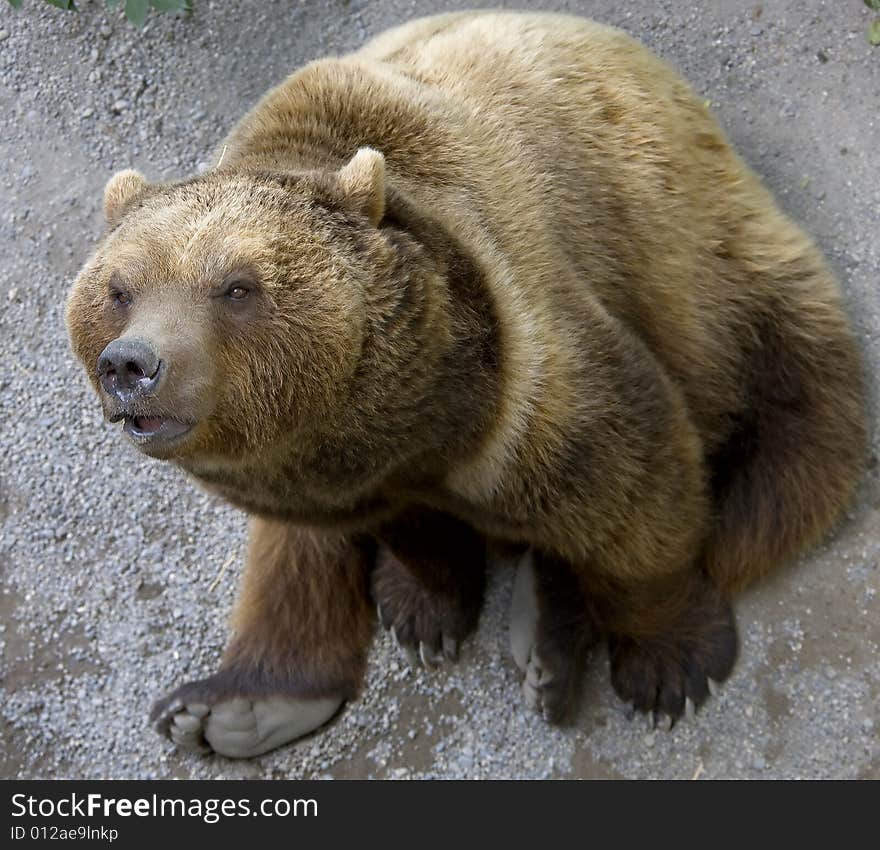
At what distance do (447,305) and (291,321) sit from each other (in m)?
0.48

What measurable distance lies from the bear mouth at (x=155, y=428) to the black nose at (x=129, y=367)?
10 centimetres

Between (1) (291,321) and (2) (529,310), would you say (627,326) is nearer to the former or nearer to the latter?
(2) (529,310)

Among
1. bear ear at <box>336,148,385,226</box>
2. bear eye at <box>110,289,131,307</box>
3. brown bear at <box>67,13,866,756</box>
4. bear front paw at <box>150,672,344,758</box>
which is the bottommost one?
bear front paw at <box>150,672,344,758</box>

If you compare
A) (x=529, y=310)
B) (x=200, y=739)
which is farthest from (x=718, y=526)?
Answer: (x=200, y=739)

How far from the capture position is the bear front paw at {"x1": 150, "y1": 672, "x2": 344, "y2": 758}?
4.33m

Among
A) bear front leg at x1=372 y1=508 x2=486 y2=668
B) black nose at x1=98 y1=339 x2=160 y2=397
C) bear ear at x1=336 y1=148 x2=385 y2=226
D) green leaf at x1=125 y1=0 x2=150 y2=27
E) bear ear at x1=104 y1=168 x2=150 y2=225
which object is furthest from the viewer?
green leaf at x1=125 y1=0 x2=150 y2=27

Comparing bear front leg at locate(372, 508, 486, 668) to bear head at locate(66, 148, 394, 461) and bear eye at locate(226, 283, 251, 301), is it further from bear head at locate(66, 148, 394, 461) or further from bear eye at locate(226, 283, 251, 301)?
bear eye at locate(226, 283, 251, 301)

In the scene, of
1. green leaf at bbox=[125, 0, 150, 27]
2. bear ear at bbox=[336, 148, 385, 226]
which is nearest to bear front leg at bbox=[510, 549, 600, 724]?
bear ear at bbox=[336, 148, 385, 226]

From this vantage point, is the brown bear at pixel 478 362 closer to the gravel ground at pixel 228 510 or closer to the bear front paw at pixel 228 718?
the bear front paw at pixel 228 718

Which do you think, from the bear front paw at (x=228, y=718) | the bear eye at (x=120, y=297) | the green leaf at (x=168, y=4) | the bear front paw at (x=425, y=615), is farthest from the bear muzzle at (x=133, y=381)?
the green leaf at (x=168, y=4)

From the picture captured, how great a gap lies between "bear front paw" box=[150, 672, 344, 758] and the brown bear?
0.01 meters

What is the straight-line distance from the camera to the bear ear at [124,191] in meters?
3.20

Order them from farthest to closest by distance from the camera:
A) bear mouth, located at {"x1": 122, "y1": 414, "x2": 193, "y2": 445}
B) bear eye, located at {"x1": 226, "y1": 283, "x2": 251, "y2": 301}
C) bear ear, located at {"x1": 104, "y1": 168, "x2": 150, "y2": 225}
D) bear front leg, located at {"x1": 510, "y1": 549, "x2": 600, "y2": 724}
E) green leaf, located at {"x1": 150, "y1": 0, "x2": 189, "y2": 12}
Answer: green leaf, located at {"x1": 150, "y1": 0, "x2": 189, "y2": 12}
bear front leg, located at {"x1": 510, "y1": 549, "x2": 600, "y2": 724}
bear ear, located at {"x1": 104, "y1": 168, "x2": 150, "y2": 225}
bear eye, located at {"x1": 226, "y1": 283, "x2": 251, "y2": 301}
bear mouth, located at {"x1": 122, "y1": 414, "x2": 193, "y2": 445}

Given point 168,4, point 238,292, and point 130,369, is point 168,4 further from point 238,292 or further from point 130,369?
point 130,369
